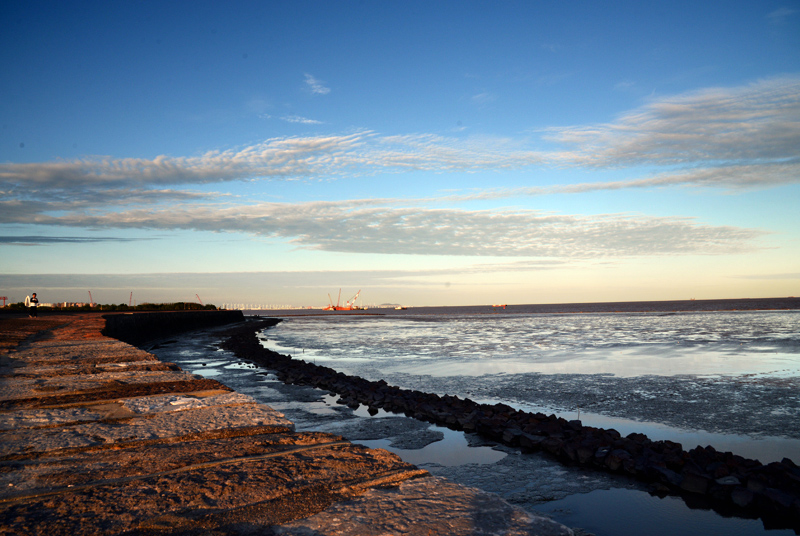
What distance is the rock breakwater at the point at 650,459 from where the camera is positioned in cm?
438

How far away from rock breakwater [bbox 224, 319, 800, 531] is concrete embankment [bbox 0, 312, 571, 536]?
3.44 m

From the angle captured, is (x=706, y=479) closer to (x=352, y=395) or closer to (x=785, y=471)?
(x=785, y=471)

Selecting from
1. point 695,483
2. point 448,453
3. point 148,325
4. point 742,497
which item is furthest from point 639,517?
point 148,325

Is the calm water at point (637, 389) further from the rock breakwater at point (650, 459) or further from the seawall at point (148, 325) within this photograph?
the seawall at point (148, 325)

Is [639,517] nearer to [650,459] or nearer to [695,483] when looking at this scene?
[695,483]

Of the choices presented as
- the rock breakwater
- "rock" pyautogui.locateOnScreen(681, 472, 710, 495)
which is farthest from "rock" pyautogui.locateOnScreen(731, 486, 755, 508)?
"rock" pyautogui.locateOnScreen(681, 472, 710, 495)

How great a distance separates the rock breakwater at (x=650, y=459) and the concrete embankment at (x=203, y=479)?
3435 mm

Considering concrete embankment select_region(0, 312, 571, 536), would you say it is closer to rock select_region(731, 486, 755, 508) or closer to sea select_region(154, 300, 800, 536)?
sea select_region(154, 300, 800, 536)

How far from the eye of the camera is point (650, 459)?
17.0 ft

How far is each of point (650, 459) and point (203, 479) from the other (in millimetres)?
4746

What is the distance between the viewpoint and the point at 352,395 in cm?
977

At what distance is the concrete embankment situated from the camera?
6.89ft

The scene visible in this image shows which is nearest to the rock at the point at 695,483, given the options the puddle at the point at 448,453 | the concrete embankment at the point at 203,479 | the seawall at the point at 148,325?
the puddle at the point at 448,453

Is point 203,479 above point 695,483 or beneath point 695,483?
above
